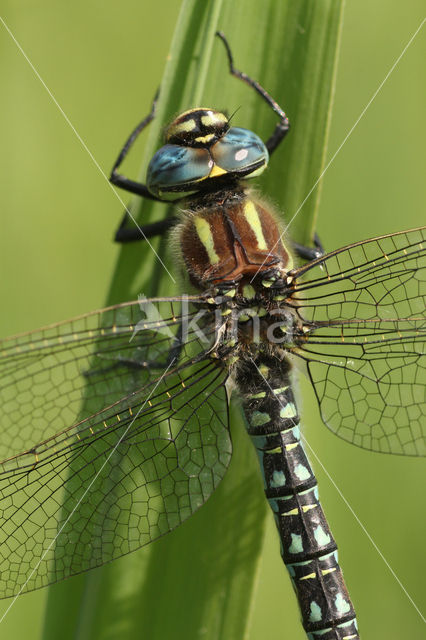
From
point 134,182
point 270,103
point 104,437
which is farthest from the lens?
point 134,182

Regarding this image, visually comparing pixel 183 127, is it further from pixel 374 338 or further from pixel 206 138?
pixel 374 338

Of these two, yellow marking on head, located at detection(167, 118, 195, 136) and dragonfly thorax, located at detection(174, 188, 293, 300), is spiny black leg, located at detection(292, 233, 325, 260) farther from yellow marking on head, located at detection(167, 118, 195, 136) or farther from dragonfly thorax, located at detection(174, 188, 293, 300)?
yellow marking on head, located at detection(167, 118, 195, 136)

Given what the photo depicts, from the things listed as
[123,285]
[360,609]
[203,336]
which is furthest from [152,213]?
[360,609]

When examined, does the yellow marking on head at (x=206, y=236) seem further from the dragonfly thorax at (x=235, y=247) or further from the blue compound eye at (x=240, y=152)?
the blue compound eye at (x=240, y=152)

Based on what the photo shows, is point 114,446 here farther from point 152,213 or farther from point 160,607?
point 152,213

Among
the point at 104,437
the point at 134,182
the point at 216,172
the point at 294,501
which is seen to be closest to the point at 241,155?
the point at 216,172

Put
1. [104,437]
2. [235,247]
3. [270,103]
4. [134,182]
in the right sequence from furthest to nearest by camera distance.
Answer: [134,182] < [235,247] < [270,103] < [104,437]
